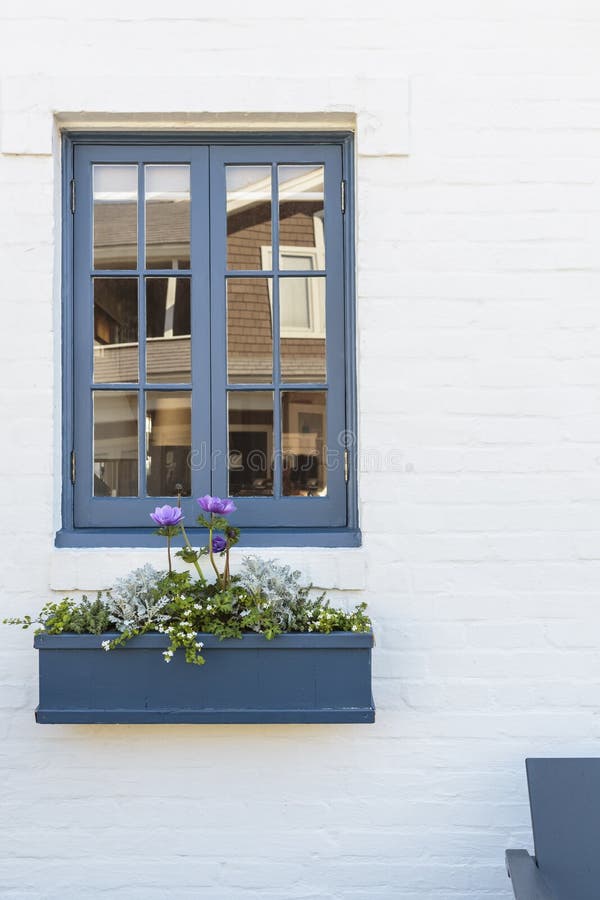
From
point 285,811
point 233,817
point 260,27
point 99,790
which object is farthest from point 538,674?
point 260,27

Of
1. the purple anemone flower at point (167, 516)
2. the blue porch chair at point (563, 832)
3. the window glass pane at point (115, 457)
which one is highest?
the window glass pane at point (115, 457)

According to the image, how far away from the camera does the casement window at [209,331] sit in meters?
2.51

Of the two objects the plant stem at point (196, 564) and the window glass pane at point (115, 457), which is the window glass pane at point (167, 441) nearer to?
the window glass pane at point (115, 457)

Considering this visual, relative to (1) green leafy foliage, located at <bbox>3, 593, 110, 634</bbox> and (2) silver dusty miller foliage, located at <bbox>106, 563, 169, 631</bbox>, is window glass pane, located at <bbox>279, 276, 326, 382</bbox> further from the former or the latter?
(1) green leafy foliage, located at <bbox>3, 593, 110, 634</bbox>

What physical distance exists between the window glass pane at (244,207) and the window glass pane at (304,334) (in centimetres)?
17

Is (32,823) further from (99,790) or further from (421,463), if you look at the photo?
(421,463)

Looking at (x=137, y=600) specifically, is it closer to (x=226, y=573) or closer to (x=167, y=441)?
(x=226, y=573)

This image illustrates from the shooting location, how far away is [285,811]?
2.38 m

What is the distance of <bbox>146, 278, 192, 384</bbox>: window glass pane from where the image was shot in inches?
100

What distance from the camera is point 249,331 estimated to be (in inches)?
100

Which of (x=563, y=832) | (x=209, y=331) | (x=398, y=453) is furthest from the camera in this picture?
(x=209, y=331)

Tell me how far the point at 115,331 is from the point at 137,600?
967mm

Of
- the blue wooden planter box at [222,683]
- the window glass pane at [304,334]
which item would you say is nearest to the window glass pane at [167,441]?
the window glass pane at [304,334]

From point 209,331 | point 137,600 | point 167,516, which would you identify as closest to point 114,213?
point 209,331
